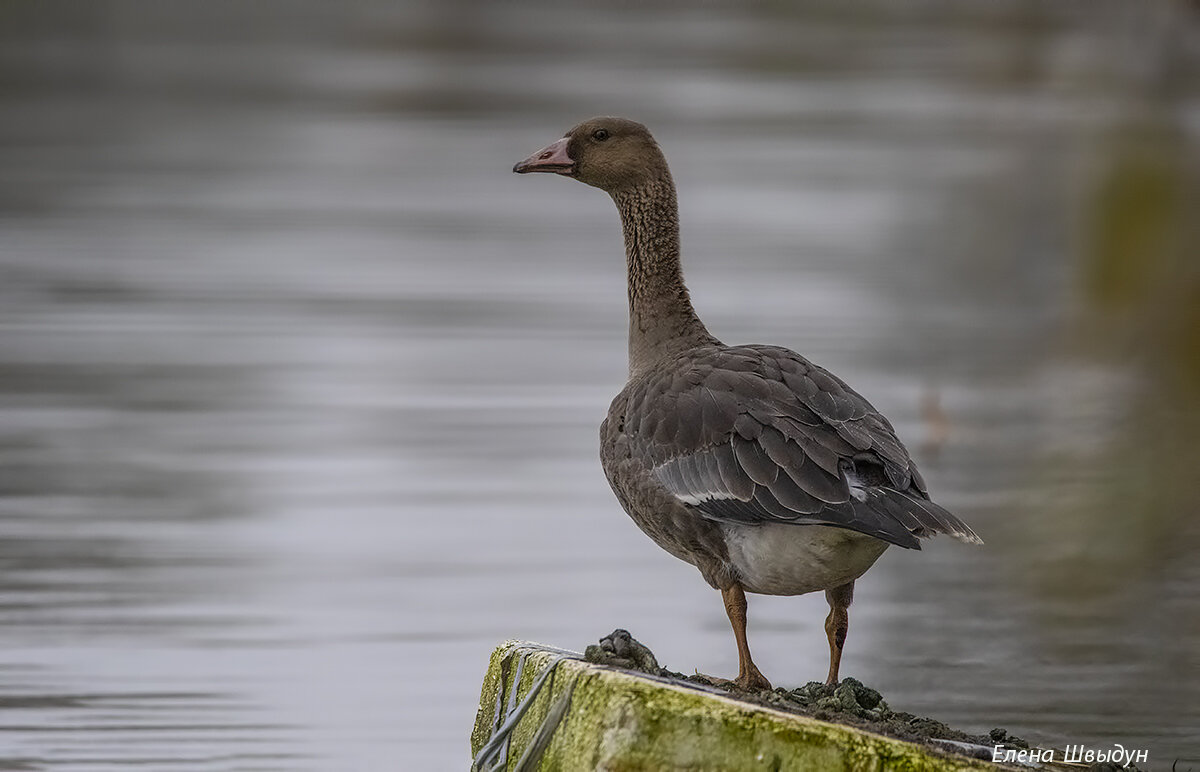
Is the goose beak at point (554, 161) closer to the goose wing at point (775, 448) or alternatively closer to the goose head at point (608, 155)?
the goose head at point (608, 155)

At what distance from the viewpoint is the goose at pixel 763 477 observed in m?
5.34

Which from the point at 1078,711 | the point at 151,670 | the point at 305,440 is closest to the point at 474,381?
the point at 305,440

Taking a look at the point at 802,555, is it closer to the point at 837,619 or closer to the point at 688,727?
the point at 837,619

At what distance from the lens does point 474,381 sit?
13141mm

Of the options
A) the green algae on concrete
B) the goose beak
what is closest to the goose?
the green algae on concrete

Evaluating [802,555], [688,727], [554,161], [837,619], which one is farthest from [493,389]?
[688,727]

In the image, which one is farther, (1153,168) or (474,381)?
(1153,168)

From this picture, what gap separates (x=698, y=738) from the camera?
15.9ft

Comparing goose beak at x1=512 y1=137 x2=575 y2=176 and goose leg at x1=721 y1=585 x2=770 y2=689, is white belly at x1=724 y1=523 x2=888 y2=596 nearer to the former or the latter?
goose leg at x1=721 y1=585 x2=770 y2=689

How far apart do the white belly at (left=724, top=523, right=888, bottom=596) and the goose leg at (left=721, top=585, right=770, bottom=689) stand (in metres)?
0.09

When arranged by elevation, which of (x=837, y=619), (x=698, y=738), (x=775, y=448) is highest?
(x=775, y=448)

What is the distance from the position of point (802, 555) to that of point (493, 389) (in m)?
7.47

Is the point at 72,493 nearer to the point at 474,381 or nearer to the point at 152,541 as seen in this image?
the point at 152,541

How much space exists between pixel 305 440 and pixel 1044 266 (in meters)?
8.48
